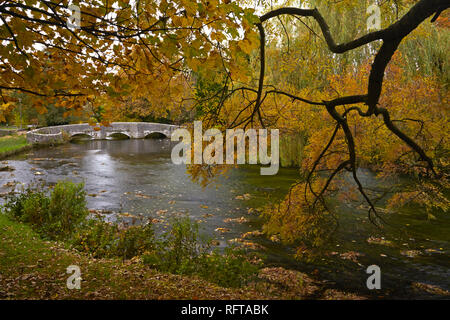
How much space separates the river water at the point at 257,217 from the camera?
23.8 ft

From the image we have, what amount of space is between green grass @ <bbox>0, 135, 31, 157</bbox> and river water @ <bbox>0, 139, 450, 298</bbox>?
208 cm

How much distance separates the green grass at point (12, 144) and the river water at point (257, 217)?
2.08 metres

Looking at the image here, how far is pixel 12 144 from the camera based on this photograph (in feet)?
85.3

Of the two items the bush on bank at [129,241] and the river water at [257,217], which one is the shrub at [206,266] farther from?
the river water at [257,217]

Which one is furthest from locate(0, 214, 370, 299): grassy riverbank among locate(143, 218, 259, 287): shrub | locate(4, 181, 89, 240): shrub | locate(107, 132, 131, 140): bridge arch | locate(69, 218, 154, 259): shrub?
locate(107, 132, 131, 140): bridge arch

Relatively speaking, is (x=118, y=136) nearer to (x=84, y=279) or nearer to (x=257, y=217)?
(x=257, y=217)

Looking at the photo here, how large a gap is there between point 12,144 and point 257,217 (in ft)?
75.1

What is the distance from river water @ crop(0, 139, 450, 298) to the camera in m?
7.25

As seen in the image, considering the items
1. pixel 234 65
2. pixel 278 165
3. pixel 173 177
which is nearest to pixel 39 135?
pixel 173 177

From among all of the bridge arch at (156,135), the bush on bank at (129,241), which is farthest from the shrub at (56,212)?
the bridge arch at (156,135)

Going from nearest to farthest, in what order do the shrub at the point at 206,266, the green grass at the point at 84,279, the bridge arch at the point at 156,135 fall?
the green grass at the point at 84,279 → the shrub at the point at 206,266 → the bridge arch at the point at 156,135

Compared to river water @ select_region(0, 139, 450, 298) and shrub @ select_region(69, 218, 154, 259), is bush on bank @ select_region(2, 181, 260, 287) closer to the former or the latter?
shrub @ select_region(69, 218, 154, 259)

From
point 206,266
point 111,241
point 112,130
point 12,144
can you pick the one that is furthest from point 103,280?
point 112,130

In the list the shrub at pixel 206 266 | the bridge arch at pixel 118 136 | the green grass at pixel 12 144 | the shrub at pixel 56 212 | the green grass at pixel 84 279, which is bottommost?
the shrub at pixel 206 266
